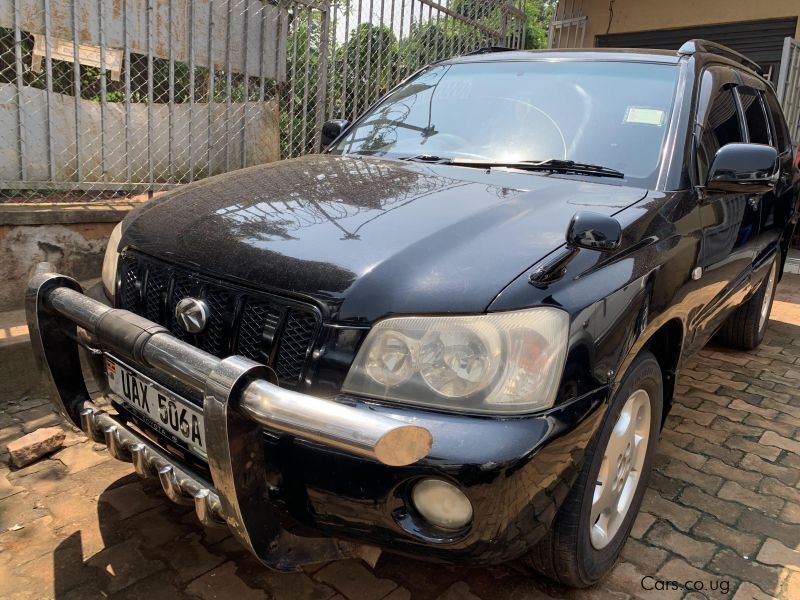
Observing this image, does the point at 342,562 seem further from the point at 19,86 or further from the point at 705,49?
the point at 19,86

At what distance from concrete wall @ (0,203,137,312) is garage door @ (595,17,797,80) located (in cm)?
774

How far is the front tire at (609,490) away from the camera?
6.30 feet

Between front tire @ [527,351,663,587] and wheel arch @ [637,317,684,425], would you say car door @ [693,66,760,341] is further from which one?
front tire @ [527,351,663,587]

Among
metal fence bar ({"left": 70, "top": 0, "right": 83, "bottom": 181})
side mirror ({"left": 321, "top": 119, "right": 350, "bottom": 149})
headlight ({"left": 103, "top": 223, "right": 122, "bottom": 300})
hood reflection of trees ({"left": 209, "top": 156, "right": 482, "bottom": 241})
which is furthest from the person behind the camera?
metal fence bar ({"left": 70, "top": 0, "right": 83, "bottom": 181})

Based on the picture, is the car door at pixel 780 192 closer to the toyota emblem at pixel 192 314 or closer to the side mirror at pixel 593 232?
the side mirror at pixel 593 232

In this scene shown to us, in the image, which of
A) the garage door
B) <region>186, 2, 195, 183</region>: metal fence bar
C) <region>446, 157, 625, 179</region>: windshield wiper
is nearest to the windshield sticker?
<region>446, 157, 625, 179</region>: windshield wiper

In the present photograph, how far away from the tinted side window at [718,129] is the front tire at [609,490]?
1.01 metres

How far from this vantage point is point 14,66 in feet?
13.2

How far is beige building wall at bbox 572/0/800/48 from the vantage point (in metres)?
8.60

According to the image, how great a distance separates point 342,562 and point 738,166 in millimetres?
2112

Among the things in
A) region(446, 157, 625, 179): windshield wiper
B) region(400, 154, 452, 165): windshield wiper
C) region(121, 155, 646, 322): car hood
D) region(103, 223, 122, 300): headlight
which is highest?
region(446, 157, 625, 179): windshield wiper

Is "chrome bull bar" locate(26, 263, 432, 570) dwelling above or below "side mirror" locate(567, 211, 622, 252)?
below

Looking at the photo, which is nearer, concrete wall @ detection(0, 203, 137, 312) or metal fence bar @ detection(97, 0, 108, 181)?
concrete wall @ detection(0, 203, 137, 312)

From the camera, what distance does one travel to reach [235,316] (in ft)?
6.24
